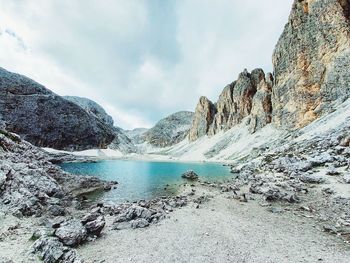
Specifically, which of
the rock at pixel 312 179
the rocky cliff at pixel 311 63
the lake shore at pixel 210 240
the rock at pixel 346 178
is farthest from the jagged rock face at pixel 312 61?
the lake shore at pixel 210 240

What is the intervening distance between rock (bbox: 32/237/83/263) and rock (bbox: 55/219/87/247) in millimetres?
827

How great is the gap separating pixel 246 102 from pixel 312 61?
78.2 meters

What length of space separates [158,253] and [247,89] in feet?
530

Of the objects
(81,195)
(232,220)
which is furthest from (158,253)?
(81,195)

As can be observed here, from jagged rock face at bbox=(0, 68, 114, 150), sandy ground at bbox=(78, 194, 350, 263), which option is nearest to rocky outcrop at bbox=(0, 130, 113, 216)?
sandy ground at bbox=(78, 194, 350, 263)

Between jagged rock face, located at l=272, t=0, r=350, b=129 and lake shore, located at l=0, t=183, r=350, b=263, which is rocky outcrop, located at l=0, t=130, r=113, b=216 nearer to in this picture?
lake shore, located at l=0, t=183, r=350, b=263

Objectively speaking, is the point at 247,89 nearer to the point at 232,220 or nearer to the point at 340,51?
the point at 340,51

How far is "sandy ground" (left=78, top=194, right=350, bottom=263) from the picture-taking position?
13469mm

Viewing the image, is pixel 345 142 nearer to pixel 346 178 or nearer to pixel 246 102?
pixel 346 178

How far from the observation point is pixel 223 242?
15578mm

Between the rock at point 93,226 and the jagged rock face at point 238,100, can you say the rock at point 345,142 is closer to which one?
the rock at point 93,226

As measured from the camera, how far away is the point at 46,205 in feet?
76.0

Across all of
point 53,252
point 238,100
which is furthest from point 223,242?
point 238,100

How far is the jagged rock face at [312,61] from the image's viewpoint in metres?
72.4
